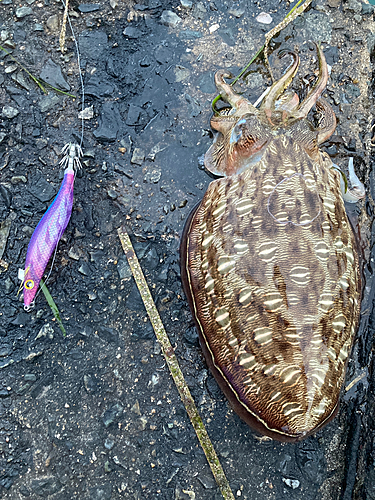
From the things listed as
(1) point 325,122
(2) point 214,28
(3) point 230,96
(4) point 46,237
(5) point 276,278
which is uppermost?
(2) point 214,28

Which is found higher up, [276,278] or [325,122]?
[325,122]

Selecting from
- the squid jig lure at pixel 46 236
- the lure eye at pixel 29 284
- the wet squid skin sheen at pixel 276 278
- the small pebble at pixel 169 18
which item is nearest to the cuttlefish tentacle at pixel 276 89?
the wet squid skin sheen at pixel 276 278

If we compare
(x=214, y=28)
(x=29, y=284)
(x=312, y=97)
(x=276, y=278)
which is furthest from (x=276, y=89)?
(x=29, y=284)

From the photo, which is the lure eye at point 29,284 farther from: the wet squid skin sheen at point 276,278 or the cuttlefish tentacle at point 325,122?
the cuttlefish tentacle at point 325,122

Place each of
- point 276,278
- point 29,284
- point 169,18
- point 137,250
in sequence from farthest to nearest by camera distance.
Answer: point 169,18 < point 137,250 < point 29,284 < point 276,278

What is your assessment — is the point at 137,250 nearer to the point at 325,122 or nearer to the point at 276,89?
the point at 276,89

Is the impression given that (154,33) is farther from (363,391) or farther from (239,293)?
(363,391)

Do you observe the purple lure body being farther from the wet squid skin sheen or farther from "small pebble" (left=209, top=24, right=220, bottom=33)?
"small pebble" (left=209, top=24, right=220, bottom=33)
